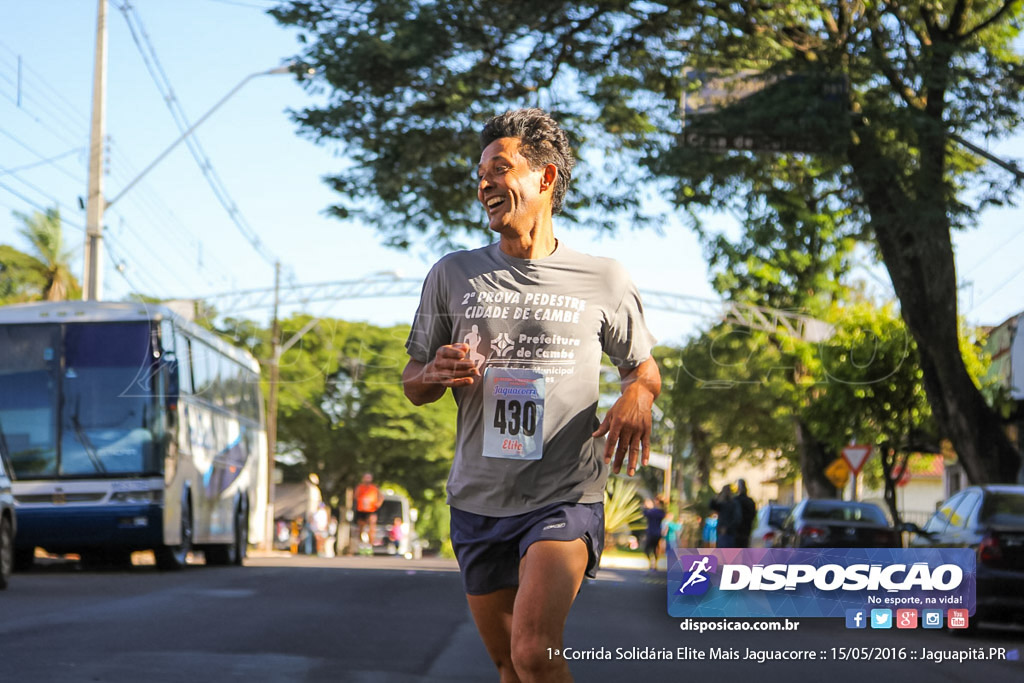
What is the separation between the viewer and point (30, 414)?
17672 mm

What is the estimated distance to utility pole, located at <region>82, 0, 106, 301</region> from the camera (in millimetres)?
21641

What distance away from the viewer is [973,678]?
29.0ft

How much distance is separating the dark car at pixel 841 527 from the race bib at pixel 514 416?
49.3ft

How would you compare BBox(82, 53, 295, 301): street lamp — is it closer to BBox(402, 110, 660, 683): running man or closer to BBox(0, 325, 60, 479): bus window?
BBox(0, 325, 60, 479): bus window

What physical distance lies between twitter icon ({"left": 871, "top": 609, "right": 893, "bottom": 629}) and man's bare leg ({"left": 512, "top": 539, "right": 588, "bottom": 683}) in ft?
7.02

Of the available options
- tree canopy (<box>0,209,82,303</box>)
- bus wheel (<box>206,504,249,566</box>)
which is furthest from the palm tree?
bus wheel (<box>206,504,249,566</box>)

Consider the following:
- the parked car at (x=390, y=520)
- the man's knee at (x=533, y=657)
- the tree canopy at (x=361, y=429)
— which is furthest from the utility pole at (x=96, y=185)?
the parked car at (x=390, y=520)

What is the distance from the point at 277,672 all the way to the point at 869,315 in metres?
21.2

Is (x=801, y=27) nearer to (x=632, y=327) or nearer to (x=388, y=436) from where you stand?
(x=632, y=327)

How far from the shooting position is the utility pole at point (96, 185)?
71.0 ft

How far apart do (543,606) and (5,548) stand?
1098 centimetres

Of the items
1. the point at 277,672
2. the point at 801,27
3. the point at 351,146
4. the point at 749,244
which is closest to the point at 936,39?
the point at 801,27

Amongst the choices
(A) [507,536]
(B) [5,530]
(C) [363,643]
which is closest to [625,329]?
(A) [507,536]

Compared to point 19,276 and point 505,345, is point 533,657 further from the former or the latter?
point 19,276
